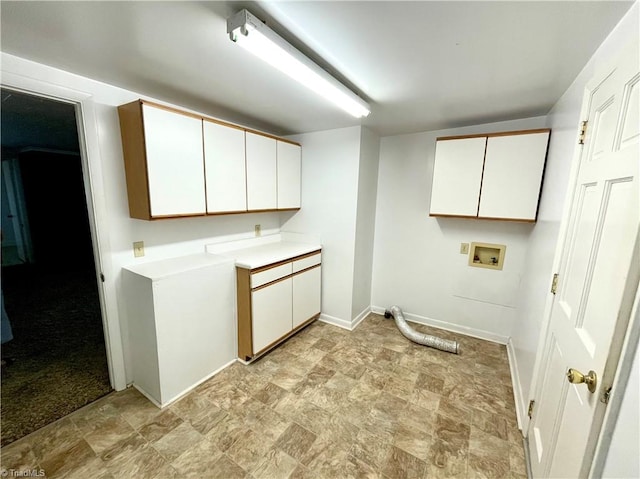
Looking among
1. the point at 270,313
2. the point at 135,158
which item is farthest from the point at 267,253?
the point at 135,158

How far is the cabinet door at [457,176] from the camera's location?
2.45m

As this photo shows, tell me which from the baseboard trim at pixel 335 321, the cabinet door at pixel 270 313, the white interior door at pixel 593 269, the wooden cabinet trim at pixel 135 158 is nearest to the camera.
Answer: the white interior door at pixel 593 269

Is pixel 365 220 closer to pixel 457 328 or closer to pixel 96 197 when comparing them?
pixel 457 328

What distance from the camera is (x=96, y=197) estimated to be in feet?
5.91

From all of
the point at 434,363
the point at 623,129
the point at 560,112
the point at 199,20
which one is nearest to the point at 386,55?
the point at 199,20

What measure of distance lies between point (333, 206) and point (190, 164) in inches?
59.8

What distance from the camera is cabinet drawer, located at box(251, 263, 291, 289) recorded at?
7.41ft

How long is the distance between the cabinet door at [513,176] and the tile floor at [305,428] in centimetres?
146

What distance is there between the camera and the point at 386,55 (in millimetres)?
1390

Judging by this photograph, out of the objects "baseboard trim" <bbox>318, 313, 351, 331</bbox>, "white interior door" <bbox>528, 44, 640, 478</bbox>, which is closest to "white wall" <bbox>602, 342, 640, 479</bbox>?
"white interior door" <bbox>528, 44, 640, 478</bbox>

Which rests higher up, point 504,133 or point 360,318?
Result: point 504,133

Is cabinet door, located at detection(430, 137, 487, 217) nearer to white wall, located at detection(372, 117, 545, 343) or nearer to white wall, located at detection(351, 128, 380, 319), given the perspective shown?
white wall, located at detection(372, 117, 545, 343)

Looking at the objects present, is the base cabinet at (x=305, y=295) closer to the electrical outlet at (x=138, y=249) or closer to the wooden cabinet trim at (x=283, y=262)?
the wooden cabinet trim at (x=283, y=262)

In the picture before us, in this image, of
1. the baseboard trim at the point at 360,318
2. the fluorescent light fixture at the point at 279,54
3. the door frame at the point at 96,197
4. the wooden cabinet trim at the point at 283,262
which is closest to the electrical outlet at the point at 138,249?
the door frame at the point at 96,197
